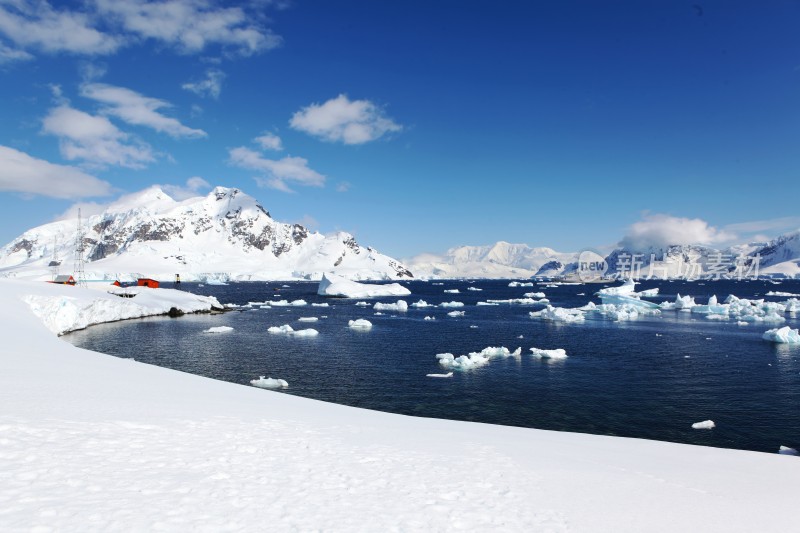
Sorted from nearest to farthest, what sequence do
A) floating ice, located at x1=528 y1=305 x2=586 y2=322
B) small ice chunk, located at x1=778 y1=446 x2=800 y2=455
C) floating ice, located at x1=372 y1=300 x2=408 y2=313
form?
small ice chunk, located at x1=778 y1=446 x2=800 y2=455 → floating ice, located at x1=528 y1=305 x2=586 y2=322 → floating ice, located at x1=372 y1=300 x2=408 y2=313

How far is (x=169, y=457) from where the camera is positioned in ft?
28.2

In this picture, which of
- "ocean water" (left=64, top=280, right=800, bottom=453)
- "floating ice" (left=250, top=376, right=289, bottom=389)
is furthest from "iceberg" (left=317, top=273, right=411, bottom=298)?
"floating ice" (left=250, top=376, right=289, bottom=389)

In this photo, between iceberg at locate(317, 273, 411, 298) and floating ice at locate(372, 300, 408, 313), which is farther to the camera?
iceberg at locate(317, 273, 411, 298)

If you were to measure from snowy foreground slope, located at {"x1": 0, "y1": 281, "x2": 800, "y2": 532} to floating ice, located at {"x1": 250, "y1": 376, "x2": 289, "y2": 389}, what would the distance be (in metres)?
15.0

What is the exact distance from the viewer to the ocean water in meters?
24.3

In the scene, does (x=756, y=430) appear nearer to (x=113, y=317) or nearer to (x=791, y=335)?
(x=791, y=335)

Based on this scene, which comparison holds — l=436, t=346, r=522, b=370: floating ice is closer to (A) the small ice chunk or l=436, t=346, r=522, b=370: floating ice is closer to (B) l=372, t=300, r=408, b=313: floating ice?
(A) the small ice chunk

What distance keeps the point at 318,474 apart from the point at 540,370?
2957 cm

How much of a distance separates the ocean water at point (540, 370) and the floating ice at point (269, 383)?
81 cm

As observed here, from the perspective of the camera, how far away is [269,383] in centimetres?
2989

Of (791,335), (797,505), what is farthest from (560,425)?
(791,335)

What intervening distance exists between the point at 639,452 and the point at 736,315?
2881 inches

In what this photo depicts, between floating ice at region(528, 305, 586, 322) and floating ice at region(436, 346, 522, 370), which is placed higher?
floating ice at region(528, 305, 586, 322)

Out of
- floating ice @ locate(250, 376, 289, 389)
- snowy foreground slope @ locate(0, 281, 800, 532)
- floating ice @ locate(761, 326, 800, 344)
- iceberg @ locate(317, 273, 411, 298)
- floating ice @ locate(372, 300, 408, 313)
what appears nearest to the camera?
snowy foreground slope @ locate(0, 281, 800, 532)
